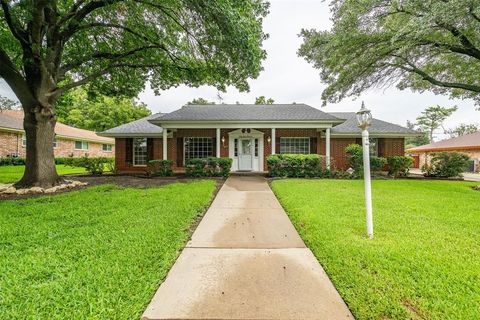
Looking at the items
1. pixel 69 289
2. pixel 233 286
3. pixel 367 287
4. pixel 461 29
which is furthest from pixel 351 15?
pixel 69 289

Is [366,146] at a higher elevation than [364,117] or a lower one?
lower

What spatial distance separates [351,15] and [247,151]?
828 cm

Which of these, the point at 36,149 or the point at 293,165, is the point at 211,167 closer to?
the point at 293,165

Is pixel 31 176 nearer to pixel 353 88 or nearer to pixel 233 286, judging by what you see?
pixel 233 286

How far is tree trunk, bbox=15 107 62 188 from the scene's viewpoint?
7766mm

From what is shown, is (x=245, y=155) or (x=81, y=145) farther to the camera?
(x=81, y=145)

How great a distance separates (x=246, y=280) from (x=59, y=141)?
89.9 ft

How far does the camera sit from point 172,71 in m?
10.3

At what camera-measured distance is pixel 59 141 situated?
22.2m

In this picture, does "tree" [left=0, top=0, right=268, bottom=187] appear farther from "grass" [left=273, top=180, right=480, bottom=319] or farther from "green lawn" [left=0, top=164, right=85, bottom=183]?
"grass" [left=273, top=180, right=480, bottom=319]

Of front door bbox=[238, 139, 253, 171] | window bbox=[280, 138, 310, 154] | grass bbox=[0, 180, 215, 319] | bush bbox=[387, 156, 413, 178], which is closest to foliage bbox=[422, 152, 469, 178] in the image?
bush bbox=[387, 156, 413, 178]

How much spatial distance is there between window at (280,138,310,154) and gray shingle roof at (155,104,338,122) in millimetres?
1612

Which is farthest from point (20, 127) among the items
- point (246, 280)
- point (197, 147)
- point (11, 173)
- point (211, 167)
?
point (246, 280)

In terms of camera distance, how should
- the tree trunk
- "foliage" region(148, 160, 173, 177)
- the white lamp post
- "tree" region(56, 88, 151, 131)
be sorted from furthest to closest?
"tree" region(56, 88, 151, 131) < "foliage" region(148, 160, 173, 177) < the tree trunk < the white lamp post
